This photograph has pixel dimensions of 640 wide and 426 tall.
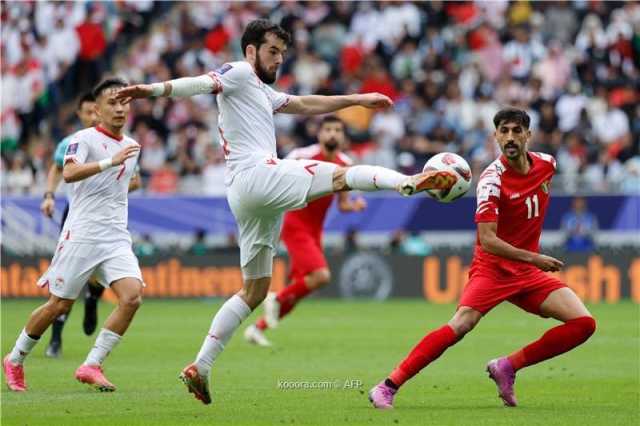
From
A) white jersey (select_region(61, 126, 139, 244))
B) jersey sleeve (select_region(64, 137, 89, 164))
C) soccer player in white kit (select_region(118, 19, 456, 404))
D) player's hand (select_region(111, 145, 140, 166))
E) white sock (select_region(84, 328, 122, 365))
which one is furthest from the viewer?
white jersey (select_region(61, 126, 139, 244))

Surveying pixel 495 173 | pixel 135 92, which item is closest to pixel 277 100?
pixel 135 92

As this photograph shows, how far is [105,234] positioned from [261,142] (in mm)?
2379

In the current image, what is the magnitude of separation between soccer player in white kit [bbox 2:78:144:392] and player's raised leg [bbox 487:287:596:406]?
342 cm

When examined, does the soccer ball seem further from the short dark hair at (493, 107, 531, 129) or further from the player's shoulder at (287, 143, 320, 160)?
the player's shoulder at (287, 143, 320, 160)

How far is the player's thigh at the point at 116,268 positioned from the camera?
39.4 ft

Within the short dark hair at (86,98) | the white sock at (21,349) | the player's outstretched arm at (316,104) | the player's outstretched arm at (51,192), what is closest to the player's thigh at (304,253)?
the player's outstretched arm at (51,192)

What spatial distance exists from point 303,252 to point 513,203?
6889mm

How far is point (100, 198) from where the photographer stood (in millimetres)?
12172

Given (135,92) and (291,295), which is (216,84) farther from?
(291,295)

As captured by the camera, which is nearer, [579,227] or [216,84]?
[216,84]

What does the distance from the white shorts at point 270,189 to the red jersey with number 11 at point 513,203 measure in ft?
Result: 4.29

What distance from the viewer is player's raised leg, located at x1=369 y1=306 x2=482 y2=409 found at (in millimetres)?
10445

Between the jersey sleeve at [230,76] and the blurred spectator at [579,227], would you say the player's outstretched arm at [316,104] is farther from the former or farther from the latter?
the blurred spectator at [579,227]

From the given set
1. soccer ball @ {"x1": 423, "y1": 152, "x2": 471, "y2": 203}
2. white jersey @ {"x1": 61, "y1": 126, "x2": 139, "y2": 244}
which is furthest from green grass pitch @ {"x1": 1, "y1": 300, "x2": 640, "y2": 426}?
soccer ball @ {"x1": 423, "y1": 152, "x2": 471, "y2": 203}
